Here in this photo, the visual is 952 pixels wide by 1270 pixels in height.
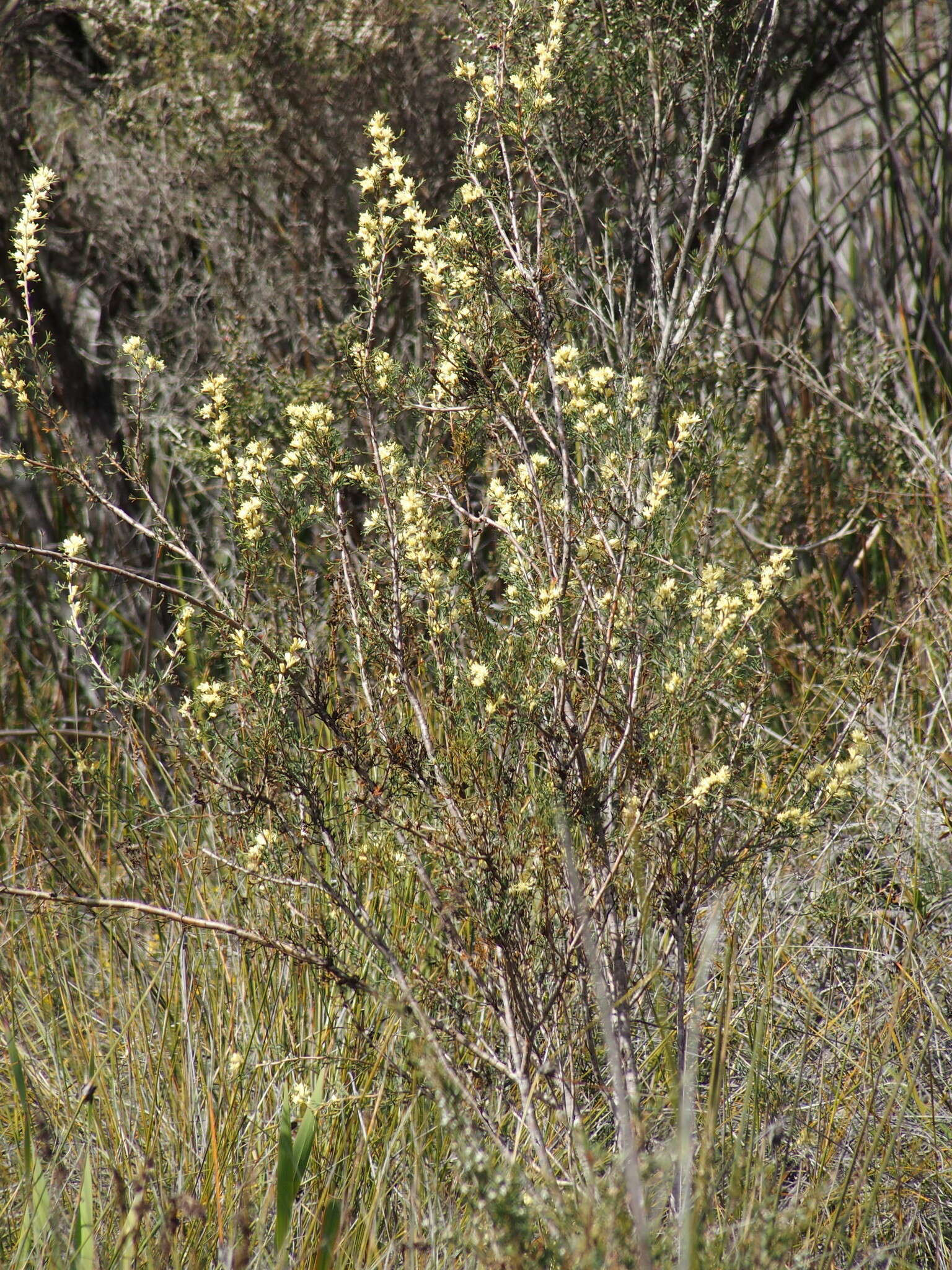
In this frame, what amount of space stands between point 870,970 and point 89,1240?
174 cm

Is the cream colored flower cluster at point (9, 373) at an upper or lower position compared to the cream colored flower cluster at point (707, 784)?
upper

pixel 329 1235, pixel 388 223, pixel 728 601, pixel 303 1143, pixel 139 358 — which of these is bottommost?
pixel 303 1143

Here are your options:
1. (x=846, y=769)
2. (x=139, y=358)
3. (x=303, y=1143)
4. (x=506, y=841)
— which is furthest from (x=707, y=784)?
(x=139, y=358)

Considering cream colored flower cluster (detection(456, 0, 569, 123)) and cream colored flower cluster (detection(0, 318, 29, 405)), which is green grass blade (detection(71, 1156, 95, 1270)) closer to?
cream colored flower cluster (detection(0, 318, 29, 405))

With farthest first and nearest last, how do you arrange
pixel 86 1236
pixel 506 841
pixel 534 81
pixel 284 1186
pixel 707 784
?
1. pixel 534 81
2. pixel 506 841
3. pixel 707 784
4. pixel 86 1236
5. pixel 284 1186

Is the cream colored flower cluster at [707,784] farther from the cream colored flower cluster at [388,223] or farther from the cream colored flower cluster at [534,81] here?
the cream colored flower cluster at [534,81]

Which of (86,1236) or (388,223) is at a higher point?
(388,223)

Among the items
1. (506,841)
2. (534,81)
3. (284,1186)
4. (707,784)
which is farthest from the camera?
(534,81)

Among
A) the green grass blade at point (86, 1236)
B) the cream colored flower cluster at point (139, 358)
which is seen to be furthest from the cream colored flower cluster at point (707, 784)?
the cream colored flower cluster at point (139, 358)

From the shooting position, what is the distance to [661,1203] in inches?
65.5

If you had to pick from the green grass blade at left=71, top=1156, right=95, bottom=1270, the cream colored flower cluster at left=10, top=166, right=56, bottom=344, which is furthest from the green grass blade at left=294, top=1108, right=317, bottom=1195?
the cream colored flower cluster at left=10, top=166, right=56, bottom=344

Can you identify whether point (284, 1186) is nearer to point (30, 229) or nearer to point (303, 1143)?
point (303, 1143)

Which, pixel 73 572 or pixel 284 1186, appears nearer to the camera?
pixel 284 1186

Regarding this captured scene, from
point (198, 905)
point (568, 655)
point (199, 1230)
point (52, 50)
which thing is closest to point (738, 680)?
point (568, 655)
